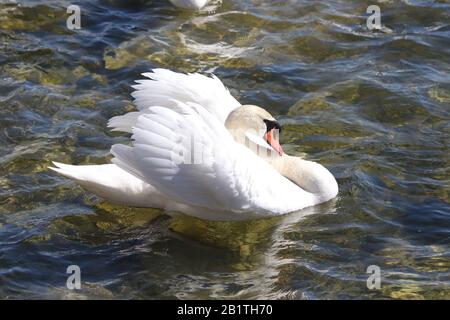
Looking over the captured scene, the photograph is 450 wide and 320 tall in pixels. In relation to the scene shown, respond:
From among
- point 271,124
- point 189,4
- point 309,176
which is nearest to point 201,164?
point 271,124

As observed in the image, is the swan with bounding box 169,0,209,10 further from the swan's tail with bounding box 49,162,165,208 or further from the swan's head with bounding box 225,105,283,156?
the swan's tail with bounding box 49,162,165,208

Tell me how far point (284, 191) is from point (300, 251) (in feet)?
2.07

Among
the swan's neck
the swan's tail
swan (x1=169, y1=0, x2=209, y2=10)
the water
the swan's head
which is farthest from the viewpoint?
swan (x1=169, y1=0, x2=209, y2=10)

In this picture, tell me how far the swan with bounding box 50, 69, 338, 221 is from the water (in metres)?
0.23

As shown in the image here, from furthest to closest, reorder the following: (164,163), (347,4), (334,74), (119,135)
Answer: (347,4) < (334,74) < (119,135) < (164,163)

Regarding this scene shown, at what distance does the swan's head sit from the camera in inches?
315

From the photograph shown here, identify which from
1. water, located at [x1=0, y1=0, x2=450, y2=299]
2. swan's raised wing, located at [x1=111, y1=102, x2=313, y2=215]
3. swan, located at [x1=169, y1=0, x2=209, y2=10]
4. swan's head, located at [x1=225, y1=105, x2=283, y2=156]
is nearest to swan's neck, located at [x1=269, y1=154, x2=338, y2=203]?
water, located at [x1=0, y1=0, x2=450, y2=299]

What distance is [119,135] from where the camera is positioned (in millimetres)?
9242

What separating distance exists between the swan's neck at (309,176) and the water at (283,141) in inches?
5.3

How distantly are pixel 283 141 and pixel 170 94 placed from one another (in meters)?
1.59

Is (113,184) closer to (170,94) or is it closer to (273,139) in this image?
(170,94)

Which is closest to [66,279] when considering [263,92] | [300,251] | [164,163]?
[164,163]

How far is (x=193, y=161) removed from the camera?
7.30 meters
